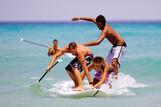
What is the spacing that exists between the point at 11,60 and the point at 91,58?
11.2ft

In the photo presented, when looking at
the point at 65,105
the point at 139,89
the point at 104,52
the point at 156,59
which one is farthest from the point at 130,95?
the point at 104,52

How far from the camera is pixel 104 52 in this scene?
1076 cm

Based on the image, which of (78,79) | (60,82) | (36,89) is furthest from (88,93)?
(60,82)

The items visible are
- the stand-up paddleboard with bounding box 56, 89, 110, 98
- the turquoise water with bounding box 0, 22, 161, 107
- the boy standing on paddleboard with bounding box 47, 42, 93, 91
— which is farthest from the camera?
the boy standing on paddleboard with bounding box 47, 42, 93, 91

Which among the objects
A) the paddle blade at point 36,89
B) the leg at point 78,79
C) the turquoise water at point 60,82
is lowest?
the turquoise water at point 60,82

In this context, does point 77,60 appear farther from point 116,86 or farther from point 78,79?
point 116,86

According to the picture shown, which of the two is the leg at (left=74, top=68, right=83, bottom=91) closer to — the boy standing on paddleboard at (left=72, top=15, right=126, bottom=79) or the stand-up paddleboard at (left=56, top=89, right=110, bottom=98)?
the stand-up paddleboard at (left=56, top=89, right=110, bottom=98)

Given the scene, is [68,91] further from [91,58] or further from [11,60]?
[11,60]

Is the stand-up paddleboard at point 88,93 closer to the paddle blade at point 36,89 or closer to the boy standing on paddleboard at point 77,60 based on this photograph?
the boy standing on paddleboard at point 77,60

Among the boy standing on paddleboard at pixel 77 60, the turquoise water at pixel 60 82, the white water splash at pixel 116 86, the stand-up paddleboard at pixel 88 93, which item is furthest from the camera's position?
the white water splash at pixel 116 86

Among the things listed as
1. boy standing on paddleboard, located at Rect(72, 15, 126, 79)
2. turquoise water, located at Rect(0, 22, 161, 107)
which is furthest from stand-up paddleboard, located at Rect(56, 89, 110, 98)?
boy standing on paddleboard, located at Rect(72, 15, 126, 79)

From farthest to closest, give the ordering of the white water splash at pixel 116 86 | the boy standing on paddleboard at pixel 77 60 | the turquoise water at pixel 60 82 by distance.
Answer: the white water splash at pixel 116 86 < the boy standing on paddleboard at pixel 77 60 < the turquoise water at pixel 60 82

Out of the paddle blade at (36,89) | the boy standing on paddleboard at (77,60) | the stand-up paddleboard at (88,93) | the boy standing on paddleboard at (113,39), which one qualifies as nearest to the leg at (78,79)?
the boy standing on paddleboard at (77,60)

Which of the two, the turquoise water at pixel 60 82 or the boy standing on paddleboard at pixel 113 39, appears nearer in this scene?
the turquoise water at pixel 60 82
